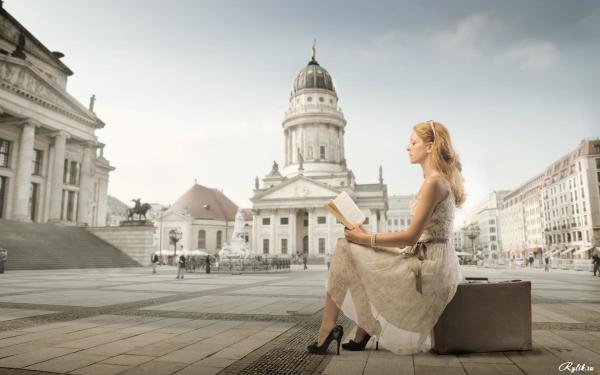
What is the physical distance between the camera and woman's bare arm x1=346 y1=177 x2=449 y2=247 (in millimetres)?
3699

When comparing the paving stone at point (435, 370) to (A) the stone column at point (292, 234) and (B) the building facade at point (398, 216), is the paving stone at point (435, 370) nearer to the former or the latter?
(A) the stone column at point (292, 234)

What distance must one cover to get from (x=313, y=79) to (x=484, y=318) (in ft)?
256

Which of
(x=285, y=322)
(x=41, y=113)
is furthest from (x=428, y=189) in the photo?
(x=41, y=113)

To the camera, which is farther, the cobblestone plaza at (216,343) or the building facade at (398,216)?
the building facade at (398,216)

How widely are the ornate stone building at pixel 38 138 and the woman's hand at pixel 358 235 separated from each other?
36720 millimetres

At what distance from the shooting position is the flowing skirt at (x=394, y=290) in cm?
373

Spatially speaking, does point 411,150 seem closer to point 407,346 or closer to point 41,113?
point 407,346

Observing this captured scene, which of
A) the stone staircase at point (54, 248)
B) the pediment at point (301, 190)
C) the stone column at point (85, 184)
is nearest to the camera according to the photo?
the stone staircase at point (54, 248)

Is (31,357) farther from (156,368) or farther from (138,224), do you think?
(138,224)

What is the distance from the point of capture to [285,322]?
6.47 meters

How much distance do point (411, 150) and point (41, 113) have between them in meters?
39.5

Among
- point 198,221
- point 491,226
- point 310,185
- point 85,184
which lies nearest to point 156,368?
point 85,184

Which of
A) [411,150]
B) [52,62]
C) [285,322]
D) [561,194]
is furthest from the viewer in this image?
[561,194]

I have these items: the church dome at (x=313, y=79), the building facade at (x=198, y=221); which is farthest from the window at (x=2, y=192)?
the church dome at (x=313, y=79)
